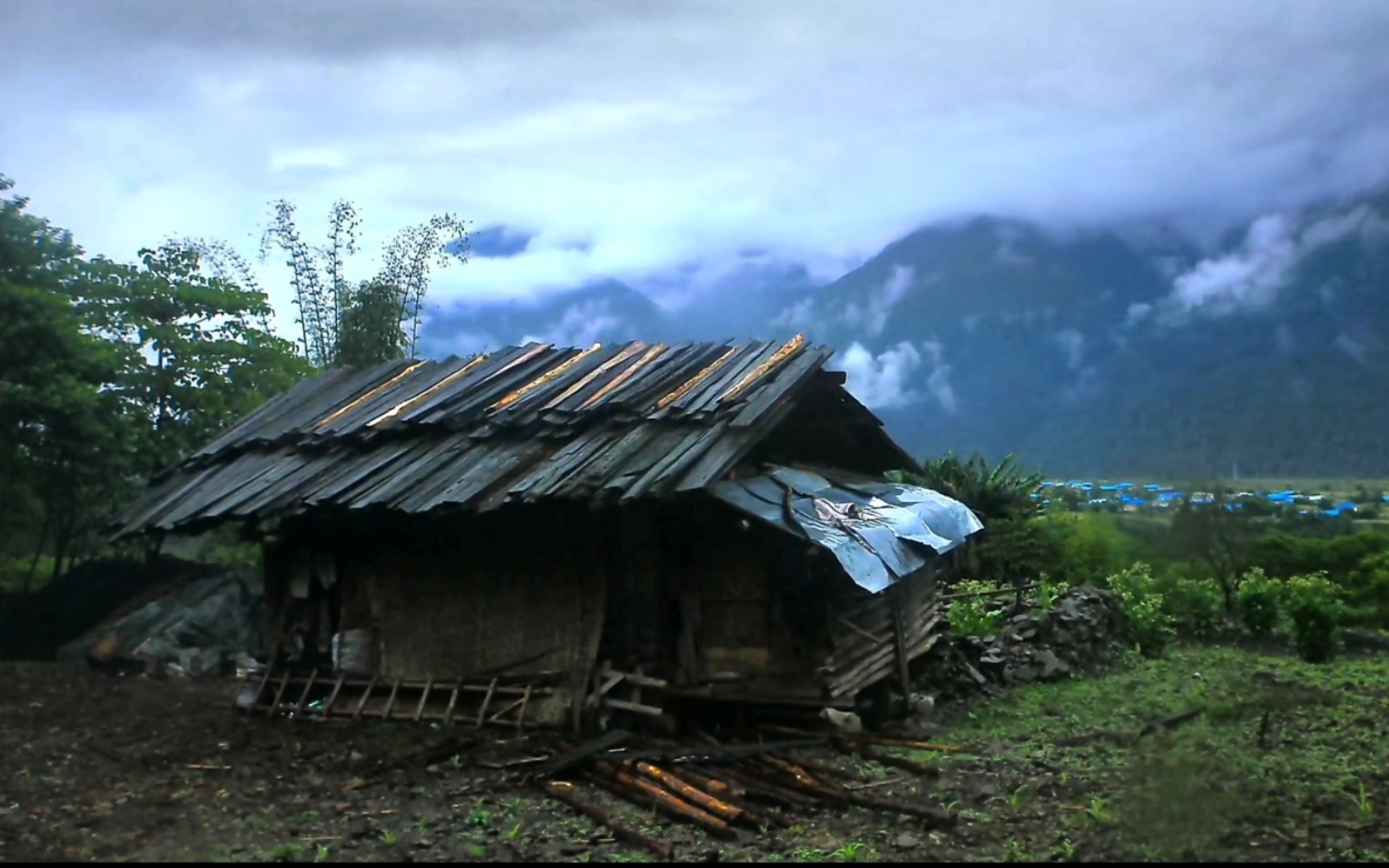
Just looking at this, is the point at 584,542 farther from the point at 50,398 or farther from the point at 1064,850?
the point at 50,398

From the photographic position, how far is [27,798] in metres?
8.39

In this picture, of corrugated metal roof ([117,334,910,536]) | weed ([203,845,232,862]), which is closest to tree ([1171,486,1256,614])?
corrugated metal roof ([117,334,910,536])

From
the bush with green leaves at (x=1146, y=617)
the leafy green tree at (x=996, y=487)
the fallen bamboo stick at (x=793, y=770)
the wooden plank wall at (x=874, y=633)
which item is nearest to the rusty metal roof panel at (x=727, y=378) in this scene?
the wooden plank wall at (x=874, y=633)

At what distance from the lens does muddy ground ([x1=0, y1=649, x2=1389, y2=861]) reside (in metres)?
6.62

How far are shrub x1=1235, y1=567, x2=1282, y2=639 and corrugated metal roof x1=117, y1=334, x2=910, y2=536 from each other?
540 centimetres

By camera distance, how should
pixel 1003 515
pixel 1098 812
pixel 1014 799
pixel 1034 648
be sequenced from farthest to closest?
pixel 1003 515, pixel 1034 648, pixel 1014 799, pixel 1098 812

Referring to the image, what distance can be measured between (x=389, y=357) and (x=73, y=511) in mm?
7155

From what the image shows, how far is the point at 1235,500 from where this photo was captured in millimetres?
9492

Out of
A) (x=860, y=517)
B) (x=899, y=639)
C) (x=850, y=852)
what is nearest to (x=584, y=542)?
(x=860, y=517)

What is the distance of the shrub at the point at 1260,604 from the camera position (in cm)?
1546

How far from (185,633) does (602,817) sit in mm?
9965

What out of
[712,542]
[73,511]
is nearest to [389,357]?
[73,511]

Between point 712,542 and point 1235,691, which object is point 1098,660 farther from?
point 712,542

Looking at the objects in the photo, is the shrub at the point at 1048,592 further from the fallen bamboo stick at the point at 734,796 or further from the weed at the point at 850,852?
the weed at the point at 850,852
